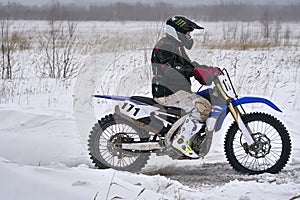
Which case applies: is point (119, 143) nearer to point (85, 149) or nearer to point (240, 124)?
point (85, 149)

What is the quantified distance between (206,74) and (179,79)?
0.97ft

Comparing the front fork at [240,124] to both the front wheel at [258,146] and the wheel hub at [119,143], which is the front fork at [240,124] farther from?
the wheel hub at [119,143]

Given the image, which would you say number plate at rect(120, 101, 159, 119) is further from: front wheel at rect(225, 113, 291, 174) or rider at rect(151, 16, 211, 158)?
front wheel at rect(225, 113, 291, 174)

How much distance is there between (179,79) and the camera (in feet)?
16.4

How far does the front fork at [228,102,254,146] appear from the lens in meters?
5.08

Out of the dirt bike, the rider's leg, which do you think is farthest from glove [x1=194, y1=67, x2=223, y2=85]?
the rider's leg

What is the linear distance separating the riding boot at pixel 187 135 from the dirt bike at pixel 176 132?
0.17 feet

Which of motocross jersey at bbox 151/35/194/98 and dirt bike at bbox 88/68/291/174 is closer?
motocross jersey at bbox 151/35/194/98

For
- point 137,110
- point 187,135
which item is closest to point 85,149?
point 137,110

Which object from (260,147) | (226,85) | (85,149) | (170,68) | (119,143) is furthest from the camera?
(85,149)

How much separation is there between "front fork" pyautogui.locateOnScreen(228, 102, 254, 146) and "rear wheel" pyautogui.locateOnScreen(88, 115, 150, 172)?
1.00 metres

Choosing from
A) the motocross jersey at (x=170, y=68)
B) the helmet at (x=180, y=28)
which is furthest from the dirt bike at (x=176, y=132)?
the helmet at (x=180, y=28)

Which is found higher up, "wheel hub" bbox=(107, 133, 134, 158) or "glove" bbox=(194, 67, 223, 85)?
"glove" bbox=(194, 67, 223, 85)

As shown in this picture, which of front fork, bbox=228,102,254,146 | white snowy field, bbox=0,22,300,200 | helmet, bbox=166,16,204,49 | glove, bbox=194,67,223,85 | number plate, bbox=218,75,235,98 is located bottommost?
white snowy field, bbox=0,22,300,200
